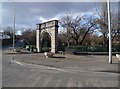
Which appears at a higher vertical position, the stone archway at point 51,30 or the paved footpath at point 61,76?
the stone archway at point 51,30

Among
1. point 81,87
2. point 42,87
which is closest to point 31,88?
point 42,87

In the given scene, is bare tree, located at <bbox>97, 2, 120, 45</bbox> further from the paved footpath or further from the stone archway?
the paved footpath

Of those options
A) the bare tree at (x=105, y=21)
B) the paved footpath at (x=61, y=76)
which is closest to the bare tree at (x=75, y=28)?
the bare tree at (x=105, y=21)

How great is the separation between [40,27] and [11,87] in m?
32.5

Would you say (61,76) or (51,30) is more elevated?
(51,30)

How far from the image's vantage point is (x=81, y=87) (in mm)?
9312

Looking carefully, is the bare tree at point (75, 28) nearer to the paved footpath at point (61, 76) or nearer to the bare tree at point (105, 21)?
the bare tree at point (105, 21)

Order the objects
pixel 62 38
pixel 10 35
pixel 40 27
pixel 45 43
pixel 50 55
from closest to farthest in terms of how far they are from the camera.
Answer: pixel 50 55
pixel 40 27
pixel 45 43
pixel 62 38
pixel 10 35

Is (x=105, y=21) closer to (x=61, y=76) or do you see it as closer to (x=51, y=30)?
(x=51, y=30)

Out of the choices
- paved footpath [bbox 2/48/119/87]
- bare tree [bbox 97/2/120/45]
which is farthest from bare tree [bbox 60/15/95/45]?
paved footpath [bbox 2/48/119/87]

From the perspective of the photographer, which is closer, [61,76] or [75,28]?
[61,76]

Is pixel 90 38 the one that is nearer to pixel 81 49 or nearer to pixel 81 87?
pixel 81 49

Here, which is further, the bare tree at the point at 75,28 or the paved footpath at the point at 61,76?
the bare tree at the point at 75,28

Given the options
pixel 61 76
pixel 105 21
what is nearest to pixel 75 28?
pixel 105 21
